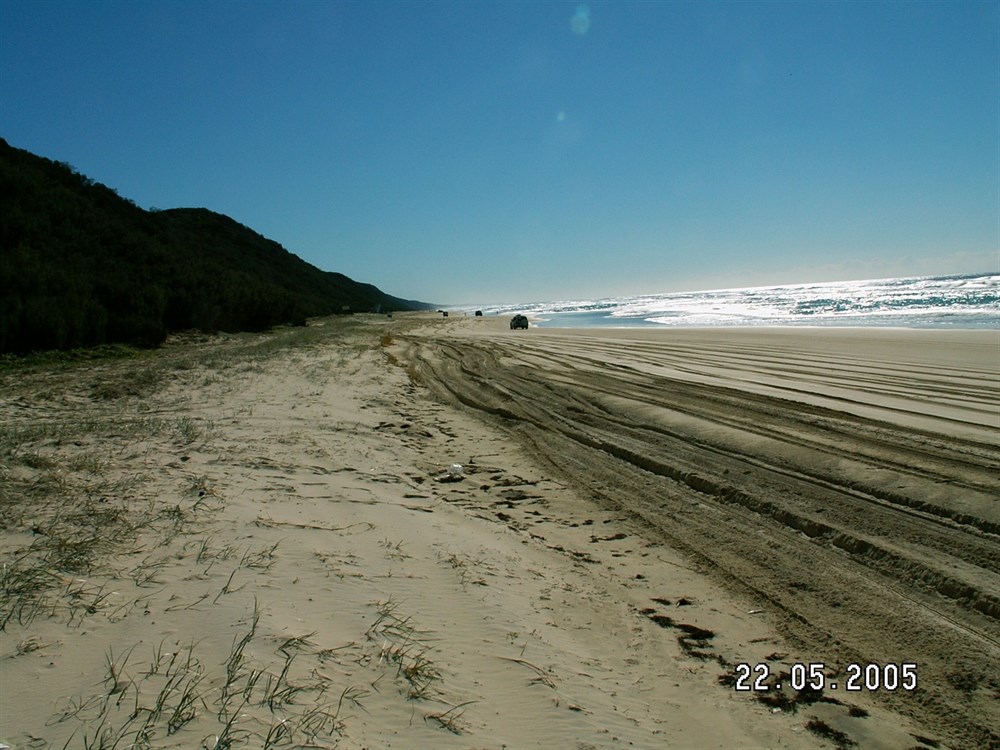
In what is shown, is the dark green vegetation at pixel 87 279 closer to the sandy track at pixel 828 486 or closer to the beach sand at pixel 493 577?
the beach sand at pixel 493 577

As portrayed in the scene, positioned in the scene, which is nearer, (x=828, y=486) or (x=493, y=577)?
(x=493, y=577)

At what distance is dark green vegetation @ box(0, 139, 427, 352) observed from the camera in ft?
44.2

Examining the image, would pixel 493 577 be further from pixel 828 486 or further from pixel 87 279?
pixel 87 279

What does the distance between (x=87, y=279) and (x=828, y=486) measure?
20.1 meters

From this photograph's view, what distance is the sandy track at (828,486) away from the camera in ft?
9.93

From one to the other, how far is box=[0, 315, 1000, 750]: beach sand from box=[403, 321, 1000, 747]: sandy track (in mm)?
26

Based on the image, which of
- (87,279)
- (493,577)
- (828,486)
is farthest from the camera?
(87,279)

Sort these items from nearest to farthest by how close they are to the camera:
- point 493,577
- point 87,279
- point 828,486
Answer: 1. point 493,577
2. point 828,486
3. point 87,279

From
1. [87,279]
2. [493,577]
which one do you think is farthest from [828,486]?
[87,279]

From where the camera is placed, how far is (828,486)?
5.09 m

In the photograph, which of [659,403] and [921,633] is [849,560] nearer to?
[921,633]

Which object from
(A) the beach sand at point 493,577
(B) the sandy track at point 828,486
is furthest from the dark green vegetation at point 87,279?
(B) the sandy track at point 828,486

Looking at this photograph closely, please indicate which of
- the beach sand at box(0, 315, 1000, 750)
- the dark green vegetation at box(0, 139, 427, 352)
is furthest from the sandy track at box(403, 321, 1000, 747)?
the dark green vegetation at box(0, 139, 427, 352)

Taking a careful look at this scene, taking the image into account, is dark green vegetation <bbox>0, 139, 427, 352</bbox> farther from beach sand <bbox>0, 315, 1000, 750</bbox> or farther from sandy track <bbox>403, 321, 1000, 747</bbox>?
sandy track <bbox>403, 321, 1000, 747</bbox>
